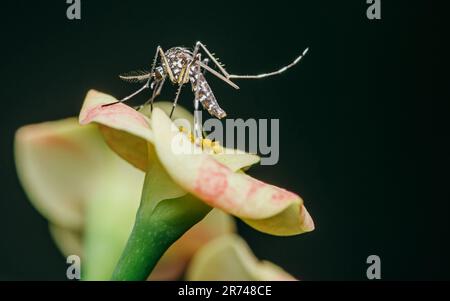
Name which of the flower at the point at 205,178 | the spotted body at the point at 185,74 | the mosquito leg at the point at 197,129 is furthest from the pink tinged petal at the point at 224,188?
the spotted body at the point at 185,74

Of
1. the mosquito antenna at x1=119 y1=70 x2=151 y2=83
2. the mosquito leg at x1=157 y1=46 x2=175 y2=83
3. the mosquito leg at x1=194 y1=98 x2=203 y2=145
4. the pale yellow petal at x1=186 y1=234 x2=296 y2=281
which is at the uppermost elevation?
the mosquito leg at x1=157 y1=46 x2=175 y2=83

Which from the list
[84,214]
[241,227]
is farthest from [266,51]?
[84,214]

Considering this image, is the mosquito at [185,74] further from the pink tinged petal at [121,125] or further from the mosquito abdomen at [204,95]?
the pink tinged petal at [121,125]

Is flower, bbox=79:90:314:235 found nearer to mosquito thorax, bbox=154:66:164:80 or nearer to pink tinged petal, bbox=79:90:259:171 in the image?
pink tinged petal, bbox=79:90:259:171

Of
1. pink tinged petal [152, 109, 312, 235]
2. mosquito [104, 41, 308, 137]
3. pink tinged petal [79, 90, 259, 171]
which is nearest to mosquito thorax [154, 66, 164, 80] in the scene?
mosquito [104, 41, 308, 137]

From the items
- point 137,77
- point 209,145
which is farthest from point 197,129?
point 137,77

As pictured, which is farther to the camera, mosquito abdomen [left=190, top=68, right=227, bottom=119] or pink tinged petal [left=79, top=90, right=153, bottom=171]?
mosquito abdomen [left=190, top=68, right=227, bottom=119]
